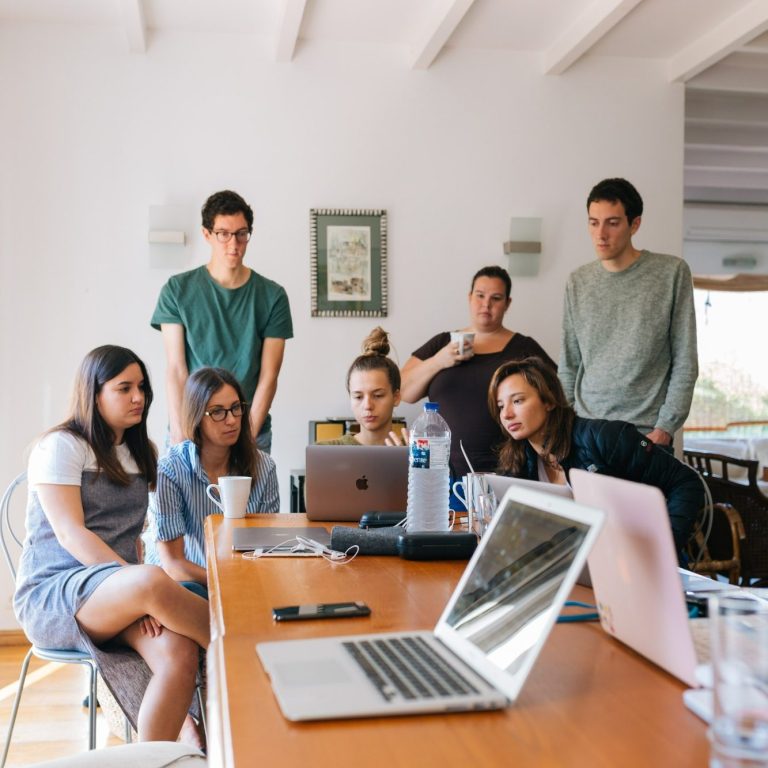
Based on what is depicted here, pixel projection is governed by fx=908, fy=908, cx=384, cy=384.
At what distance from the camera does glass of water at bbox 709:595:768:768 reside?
67 cm

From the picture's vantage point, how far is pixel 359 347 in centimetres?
434

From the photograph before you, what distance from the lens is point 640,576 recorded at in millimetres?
1021

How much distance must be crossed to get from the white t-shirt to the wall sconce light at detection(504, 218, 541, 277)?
8.56 ft

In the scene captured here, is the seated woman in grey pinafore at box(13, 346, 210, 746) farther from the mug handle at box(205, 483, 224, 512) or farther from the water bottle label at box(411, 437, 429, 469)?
the water bottle label at box(411, 437, 429, 469)

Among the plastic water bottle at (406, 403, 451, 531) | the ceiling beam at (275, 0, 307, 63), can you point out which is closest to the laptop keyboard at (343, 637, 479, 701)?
the plastic water bottle at (406, 403, 451, 531)

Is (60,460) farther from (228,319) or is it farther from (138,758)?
(228,319)

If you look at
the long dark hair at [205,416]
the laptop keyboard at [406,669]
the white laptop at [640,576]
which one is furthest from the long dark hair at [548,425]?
the laptop keyboard at [406,669]

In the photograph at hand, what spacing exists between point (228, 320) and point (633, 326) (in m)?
1.58

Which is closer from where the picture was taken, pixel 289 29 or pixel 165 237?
pixel 289 29

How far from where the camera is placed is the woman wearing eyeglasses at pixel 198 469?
2.43 meters

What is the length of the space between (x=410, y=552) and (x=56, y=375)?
294cm

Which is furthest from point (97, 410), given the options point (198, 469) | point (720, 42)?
point (720, 42)

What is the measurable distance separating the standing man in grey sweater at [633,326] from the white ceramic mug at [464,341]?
0.53 m

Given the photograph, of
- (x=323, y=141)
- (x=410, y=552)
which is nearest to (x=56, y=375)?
(x=323, y=141)
